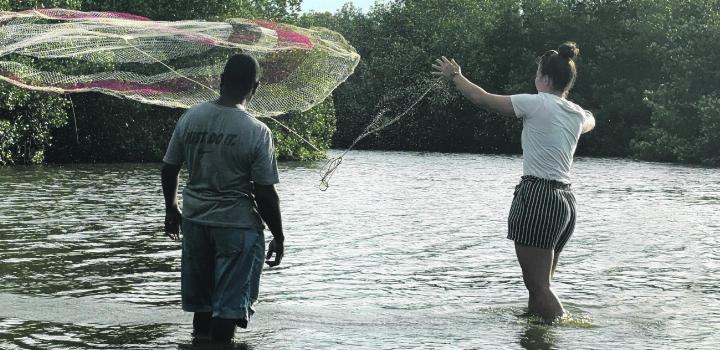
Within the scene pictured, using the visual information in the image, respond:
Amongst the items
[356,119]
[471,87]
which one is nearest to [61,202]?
[471,87]

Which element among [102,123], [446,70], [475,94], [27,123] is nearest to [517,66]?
[102,123]

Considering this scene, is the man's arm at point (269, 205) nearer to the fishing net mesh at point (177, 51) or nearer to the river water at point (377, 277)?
the river water at point (377, 277)

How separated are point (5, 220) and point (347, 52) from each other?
8.66 m

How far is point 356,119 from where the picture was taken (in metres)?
71.5

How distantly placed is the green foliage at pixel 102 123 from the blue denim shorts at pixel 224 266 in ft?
102

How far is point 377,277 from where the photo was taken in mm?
12500

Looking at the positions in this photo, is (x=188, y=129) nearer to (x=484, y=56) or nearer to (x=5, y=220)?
(x=5, y=220)

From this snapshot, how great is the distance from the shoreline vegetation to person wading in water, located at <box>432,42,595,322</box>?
36.6 metres

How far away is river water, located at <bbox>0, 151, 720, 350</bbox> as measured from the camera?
898 centimetres

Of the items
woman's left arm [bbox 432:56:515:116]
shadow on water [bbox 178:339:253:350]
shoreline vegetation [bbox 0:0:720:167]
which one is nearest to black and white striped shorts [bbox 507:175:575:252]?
woman's left arm [bbox 432:56:515:116]

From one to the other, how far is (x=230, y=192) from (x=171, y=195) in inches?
20.7

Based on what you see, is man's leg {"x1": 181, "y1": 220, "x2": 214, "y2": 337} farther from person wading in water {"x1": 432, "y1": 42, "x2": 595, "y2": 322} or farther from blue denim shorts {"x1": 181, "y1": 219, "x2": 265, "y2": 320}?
person wading in water {"x1": 432, "y1": 42, "x2": 595, "y2": 322}

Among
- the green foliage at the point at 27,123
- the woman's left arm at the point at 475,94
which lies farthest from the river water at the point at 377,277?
the green foliage at the point at 27,123

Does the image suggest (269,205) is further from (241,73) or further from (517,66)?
(517,66)
